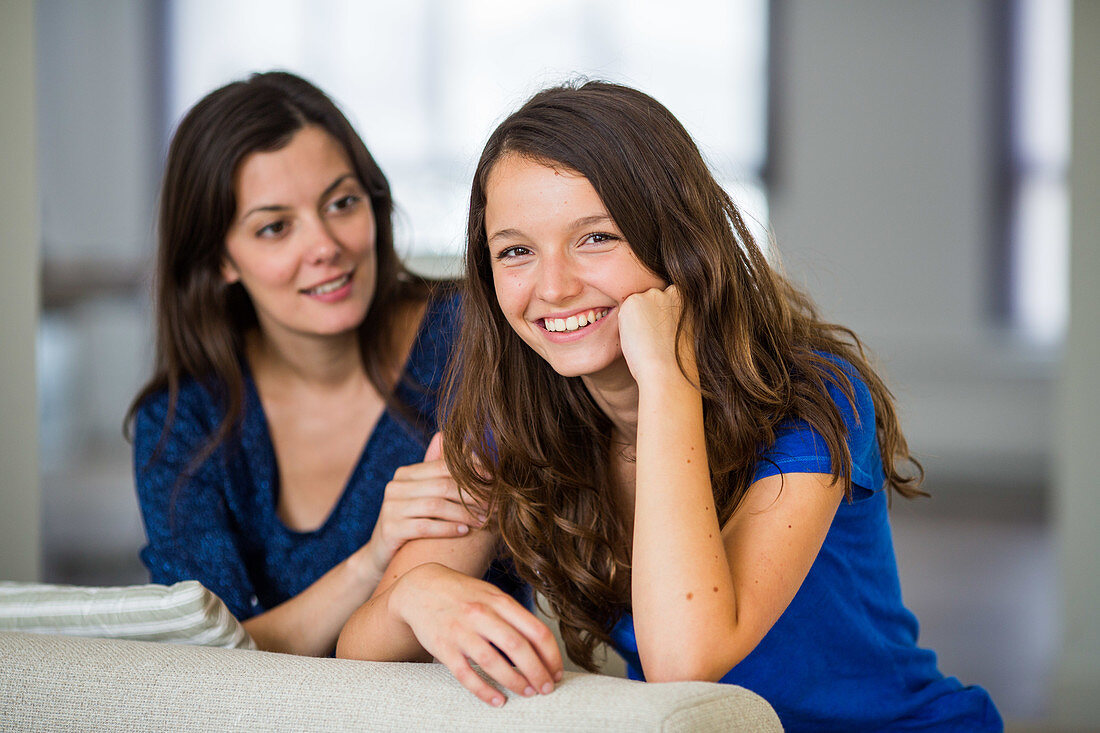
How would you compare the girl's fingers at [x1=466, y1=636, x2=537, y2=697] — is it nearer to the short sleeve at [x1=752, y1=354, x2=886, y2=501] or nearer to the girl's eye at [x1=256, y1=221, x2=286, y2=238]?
the short sleeve at [x1=752, y1=354, x2=886, y2=501]

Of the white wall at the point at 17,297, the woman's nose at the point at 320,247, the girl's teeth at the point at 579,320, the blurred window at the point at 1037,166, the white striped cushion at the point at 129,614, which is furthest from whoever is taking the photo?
the blurred window at the point at 1037,166

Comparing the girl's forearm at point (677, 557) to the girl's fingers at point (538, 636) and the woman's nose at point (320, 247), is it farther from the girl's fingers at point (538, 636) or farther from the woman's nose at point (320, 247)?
the woman's nose at point (320, 247)

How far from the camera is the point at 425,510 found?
4.47 feet

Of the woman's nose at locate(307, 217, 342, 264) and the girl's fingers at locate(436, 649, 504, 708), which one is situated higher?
the woman's nose at locate(307, 217, 342, 264)

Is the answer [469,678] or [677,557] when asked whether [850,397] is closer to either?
[677,557]

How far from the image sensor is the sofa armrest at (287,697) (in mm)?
875

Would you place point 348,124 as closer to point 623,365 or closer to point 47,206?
point 623,365

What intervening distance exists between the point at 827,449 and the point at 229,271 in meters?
1.18

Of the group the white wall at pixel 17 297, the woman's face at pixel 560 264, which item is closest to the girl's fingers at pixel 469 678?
the woman's face at pixel 560 264

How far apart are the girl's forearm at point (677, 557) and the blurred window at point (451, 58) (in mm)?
4742

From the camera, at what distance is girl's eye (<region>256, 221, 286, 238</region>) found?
1787 millimetres

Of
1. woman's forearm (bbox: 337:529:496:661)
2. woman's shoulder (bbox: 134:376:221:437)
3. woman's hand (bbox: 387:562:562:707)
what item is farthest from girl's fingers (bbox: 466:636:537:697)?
woman's shoulder (bbox: 134:376:221:437)

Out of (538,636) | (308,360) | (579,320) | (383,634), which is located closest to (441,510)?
(383,634)

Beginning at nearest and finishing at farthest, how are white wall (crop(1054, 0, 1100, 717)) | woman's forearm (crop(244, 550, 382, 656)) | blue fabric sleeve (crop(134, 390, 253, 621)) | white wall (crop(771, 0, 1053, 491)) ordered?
woman's forearm (crop(244, 550, 382, 656))
blue fabric sleeve (crop(134, 390, 253, 621))
white wall (crop(1054, 0, 1100, 717))
white wall (crop(771, 0, 1053, 491))
